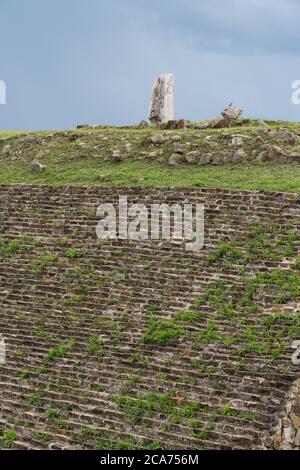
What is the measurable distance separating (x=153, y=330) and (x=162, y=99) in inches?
508

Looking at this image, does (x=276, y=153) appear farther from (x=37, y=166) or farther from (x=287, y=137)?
(x=37, y=166)

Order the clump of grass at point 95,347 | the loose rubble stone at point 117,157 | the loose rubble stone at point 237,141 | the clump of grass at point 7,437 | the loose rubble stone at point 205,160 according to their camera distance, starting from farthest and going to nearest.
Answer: the loose rubble stone at point 117,157, the loose rubble stone at point 237,141, the loose rubble stone at point 205,160, the clump of grass at point 95,347, the clump of grass at point 7,437

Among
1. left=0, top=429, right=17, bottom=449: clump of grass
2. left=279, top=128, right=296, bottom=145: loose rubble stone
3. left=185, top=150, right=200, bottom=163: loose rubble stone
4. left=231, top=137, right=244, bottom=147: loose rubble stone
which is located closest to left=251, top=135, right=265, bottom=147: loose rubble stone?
left=231, top=137, right=244, bottom=147: loose rubble stone

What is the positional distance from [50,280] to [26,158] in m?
8.80

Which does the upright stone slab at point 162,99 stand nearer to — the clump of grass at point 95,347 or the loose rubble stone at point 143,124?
the loose rubble stone at point 143,124

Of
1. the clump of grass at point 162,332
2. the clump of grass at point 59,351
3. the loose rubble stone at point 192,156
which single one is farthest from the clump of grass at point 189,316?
the loose rubble stone at point 192,156

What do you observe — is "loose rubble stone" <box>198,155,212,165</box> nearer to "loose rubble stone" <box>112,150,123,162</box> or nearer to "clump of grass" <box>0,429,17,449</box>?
"loose rubble stone" <box>112,150,123,162</box>

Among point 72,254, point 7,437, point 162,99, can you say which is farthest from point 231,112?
point 7,437

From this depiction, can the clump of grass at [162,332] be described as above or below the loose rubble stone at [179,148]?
below

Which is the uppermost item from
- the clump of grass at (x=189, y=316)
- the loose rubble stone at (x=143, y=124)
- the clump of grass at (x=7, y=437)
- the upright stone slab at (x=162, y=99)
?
the upright stone slab at (x=162, y=99)

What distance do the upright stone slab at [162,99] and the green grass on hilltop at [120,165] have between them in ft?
3.28

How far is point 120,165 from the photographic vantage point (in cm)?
1942

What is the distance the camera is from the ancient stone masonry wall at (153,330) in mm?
10086

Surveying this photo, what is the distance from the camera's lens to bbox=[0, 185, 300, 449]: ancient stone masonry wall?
1009 centimetres
